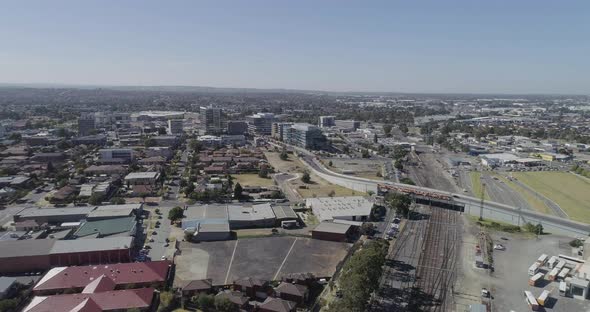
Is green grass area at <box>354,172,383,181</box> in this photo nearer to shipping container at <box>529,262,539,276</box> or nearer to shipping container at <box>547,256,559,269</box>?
shipping container at <box>547,256,559,269</box>

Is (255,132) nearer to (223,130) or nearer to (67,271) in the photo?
(223,130)

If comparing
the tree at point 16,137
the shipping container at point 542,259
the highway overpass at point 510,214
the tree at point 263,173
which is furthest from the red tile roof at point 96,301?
the tree at point 16,137

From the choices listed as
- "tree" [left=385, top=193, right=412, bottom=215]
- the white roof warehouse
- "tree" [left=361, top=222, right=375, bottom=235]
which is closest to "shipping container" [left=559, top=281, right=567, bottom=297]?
"tree" [left=361, top=222, right=375, bottom=235]

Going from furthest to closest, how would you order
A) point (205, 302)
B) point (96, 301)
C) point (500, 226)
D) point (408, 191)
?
point (408, 191) → point (500, 226) → point (205, 302) → point (96, 301)

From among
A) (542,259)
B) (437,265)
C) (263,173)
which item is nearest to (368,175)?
(263,173)

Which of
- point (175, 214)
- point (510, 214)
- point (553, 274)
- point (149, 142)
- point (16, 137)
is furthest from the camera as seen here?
point (16, 137)

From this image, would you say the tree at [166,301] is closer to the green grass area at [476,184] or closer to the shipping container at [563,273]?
the shipping container at [563,273]

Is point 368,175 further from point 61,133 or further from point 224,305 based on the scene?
point 61,133

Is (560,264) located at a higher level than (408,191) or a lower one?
lower
